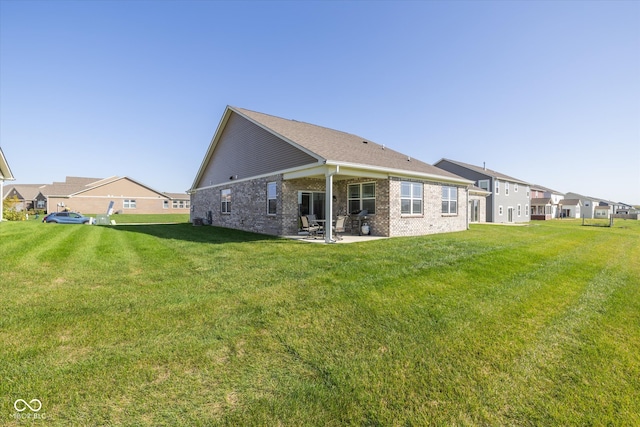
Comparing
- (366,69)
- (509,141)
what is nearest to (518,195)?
(509,141)

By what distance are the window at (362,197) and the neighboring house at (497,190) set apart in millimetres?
22628

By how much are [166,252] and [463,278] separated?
869 centimetres

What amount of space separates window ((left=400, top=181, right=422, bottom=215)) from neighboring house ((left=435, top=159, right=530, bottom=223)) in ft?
67.3

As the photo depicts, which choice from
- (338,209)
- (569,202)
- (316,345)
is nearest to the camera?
(316,345)

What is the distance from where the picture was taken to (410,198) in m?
14.0

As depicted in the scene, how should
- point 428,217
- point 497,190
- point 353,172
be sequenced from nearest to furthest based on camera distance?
point 353,172 → point 428,217 → point 497,190

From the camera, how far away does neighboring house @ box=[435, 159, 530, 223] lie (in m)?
30.6

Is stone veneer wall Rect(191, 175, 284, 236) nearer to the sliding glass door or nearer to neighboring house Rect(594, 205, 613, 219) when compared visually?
the sliding glass door

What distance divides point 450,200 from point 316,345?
15.6 meters

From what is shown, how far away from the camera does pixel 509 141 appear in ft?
58.5

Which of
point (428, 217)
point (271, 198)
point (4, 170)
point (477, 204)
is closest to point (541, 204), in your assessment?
point (477, 204)

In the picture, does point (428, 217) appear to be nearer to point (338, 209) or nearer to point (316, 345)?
point (338, 209)

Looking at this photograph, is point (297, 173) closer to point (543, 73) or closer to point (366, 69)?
point (366, 69)

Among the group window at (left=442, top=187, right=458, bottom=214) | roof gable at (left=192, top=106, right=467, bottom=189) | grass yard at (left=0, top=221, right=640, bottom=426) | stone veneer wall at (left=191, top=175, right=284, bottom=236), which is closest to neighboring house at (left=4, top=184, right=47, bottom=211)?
roof gable at (left=192, top=106, right=467, bottom=189)
